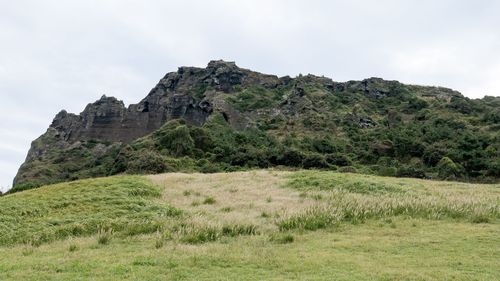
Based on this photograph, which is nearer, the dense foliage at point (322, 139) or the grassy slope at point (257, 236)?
the grassy slope at point (257, 236)

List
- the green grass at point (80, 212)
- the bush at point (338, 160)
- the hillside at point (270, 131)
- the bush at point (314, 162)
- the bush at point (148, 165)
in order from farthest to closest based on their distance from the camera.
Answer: the bush at point (338, 160)
the hillside at point (270, 131)
the bush at point (314, 162)
the bush at point (148, 165)
the green grass at point (80, 212)

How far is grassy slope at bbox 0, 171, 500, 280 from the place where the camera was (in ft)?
35.2

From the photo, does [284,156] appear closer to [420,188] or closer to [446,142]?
[446,142]

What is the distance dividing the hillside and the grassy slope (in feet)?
107

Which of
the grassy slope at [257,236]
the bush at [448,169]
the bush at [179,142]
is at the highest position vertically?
the bush at [179,142]

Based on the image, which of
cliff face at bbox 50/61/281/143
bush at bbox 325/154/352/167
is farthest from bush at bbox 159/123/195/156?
cliff face at bbox 50/61/281/143

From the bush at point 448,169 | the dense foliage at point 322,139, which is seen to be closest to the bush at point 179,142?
the dense foliage at point 322,139

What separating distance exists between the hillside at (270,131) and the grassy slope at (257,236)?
32.7m

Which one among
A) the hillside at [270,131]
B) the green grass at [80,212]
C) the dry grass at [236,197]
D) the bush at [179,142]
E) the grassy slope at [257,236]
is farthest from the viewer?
the bush at [179,142]

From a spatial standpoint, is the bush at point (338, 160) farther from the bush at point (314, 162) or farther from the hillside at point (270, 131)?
the bush at point (314, 162)

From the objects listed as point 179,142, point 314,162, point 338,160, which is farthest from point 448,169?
point 179,142

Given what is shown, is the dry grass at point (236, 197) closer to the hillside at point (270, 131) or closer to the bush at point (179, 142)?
the hillside at point (270, 131)

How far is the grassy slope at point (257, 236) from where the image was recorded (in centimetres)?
1072

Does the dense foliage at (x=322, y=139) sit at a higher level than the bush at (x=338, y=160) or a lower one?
higher
